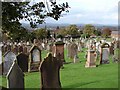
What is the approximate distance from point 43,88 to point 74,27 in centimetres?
6248

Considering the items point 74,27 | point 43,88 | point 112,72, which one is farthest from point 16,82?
point 74,27

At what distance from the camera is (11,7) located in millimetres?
7859

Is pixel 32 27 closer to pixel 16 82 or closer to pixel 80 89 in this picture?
pixel 16 82

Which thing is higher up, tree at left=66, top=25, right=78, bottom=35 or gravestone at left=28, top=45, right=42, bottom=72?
tree at left=66, top=25, right=78, bottom=35

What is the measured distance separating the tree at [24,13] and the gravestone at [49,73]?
1913 millimetres

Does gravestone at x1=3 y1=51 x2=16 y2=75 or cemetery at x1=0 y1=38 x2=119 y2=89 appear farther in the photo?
gravestone at x1=3 y1=51 x2=16 y2=75

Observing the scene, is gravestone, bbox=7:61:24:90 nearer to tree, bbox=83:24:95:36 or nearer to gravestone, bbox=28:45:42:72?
gravestone, bbox=28:45:42:72

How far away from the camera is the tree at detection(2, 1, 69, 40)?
309 inches

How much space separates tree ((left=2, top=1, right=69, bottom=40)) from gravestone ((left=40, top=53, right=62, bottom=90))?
75.3 inches

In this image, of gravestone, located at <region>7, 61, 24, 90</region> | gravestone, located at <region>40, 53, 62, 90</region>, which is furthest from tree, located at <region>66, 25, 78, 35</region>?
gravestone, located at <region>7, 61, 24, 90</region>

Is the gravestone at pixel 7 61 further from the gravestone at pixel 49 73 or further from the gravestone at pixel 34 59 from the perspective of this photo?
the gravestone at pixel 49 73

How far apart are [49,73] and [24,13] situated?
2587 millimetres

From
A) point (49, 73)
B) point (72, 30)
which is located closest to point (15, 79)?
point (49, 73)

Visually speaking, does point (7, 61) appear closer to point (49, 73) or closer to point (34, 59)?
point (34, 59)
